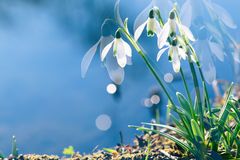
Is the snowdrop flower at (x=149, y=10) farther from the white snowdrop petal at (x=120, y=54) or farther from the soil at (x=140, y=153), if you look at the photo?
the soil at (x=140, y=153)

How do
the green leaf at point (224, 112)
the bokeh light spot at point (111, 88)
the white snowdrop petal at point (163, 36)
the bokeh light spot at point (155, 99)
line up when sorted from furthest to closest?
1. the bokeh light spot at point (111, 88)
2. the bokeh light spot at point (155, 99)
3. the green leaf at point (224, 112)
4. the white snowdrop petal at point (163, 36)

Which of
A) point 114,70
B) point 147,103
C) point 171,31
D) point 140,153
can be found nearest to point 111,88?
point 147,103

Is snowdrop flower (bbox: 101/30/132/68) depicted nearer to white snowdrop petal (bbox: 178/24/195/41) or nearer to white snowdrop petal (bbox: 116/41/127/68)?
white snowdrop petal (bbox: 116/41/127/68)

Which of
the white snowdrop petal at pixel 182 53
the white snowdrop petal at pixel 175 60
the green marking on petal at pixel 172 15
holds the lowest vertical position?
the white snowdrop petal at pixel 175 60

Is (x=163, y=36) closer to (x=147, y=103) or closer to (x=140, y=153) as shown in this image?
(x=140, y=153)

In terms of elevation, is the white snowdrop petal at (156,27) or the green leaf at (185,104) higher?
the white snowdrop petal at (156,27)

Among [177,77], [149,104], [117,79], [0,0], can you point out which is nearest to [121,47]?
[117,79]

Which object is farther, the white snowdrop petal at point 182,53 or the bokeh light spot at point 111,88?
the bokeh light spot at point 111,88

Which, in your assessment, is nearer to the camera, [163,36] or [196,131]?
[163,36]

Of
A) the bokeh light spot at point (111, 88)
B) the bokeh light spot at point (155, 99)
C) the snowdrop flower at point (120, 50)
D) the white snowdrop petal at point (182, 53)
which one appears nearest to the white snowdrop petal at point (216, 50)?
the white snowdrop petal at point (182, 53)
